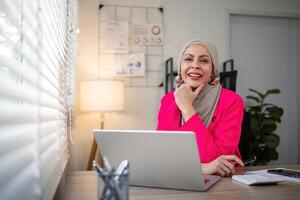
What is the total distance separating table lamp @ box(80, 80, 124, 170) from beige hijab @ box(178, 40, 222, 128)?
1143 mm

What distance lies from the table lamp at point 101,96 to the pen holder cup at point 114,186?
2.12 m

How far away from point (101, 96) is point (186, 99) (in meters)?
1.26

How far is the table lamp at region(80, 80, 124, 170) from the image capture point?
8.41 ft

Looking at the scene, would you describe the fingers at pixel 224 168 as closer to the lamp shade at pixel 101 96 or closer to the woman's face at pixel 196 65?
the woman's face at pixel 196 65

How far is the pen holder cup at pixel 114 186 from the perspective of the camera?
1.50ft

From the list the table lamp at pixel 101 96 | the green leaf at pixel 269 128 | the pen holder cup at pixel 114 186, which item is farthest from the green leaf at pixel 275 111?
the pen holder cup at pixel 114 186

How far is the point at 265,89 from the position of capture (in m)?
3.39

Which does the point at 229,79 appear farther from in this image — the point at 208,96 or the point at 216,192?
the point at 216,192

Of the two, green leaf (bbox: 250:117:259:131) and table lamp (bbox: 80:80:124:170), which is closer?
table lamp (bbox: 80:80:124:170)

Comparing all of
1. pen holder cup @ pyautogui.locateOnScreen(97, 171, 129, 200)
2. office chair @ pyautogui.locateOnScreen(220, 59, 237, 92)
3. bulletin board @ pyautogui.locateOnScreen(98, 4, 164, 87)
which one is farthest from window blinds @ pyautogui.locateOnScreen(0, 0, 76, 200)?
bulletin board @ pyautogui.locateOnScreen(98, 4, 164, 87)

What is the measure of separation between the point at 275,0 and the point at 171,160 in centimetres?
319

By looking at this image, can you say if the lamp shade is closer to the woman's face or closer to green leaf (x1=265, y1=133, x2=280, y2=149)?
the woman's face

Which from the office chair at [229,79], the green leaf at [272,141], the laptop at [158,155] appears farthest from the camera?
the green leaf at [272,141]

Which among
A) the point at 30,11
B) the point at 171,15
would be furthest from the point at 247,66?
the point at 30,11
